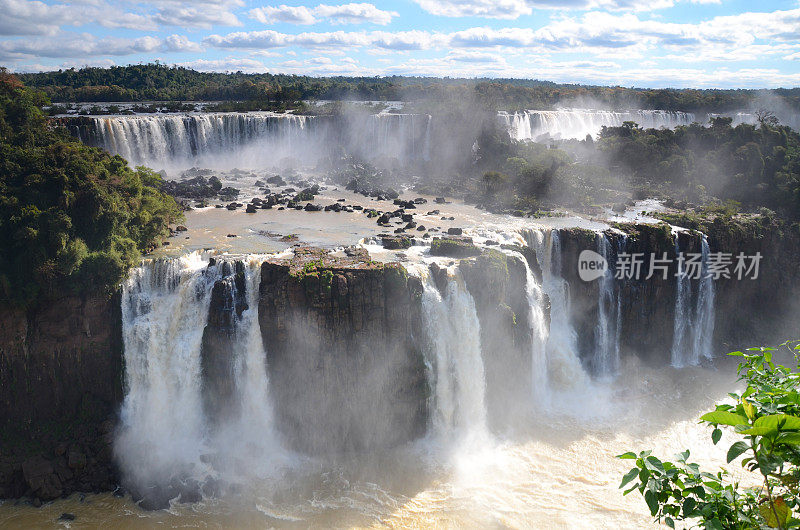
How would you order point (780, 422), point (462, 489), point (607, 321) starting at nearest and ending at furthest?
1. point (780, 422)
2. point (462, 489)
3. point (607, 321)

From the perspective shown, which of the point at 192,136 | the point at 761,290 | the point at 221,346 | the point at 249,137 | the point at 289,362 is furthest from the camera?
the point at 249,137

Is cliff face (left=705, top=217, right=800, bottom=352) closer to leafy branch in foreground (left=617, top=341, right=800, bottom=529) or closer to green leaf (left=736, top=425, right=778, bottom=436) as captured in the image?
leafy branch in foreground (left=617, top=341, right=800, bottom=529)

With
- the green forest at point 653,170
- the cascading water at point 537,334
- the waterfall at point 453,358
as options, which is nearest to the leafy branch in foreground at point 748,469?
the waterfall at point 453,358

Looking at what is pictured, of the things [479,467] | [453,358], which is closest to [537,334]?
[453,358]

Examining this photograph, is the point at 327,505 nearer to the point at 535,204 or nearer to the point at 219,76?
the point at 535,204

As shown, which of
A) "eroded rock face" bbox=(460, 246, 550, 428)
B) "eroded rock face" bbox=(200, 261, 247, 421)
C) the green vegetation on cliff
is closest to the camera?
the green vegetation on cliff

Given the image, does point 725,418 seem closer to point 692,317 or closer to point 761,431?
point 761,431

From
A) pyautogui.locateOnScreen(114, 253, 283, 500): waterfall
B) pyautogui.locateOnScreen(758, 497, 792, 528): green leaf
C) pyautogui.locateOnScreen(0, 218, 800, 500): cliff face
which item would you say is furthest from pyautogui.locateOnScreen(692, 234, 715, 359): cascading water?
pyautogui.locateOnScreen(758, 497, 792, 528): green leaf
